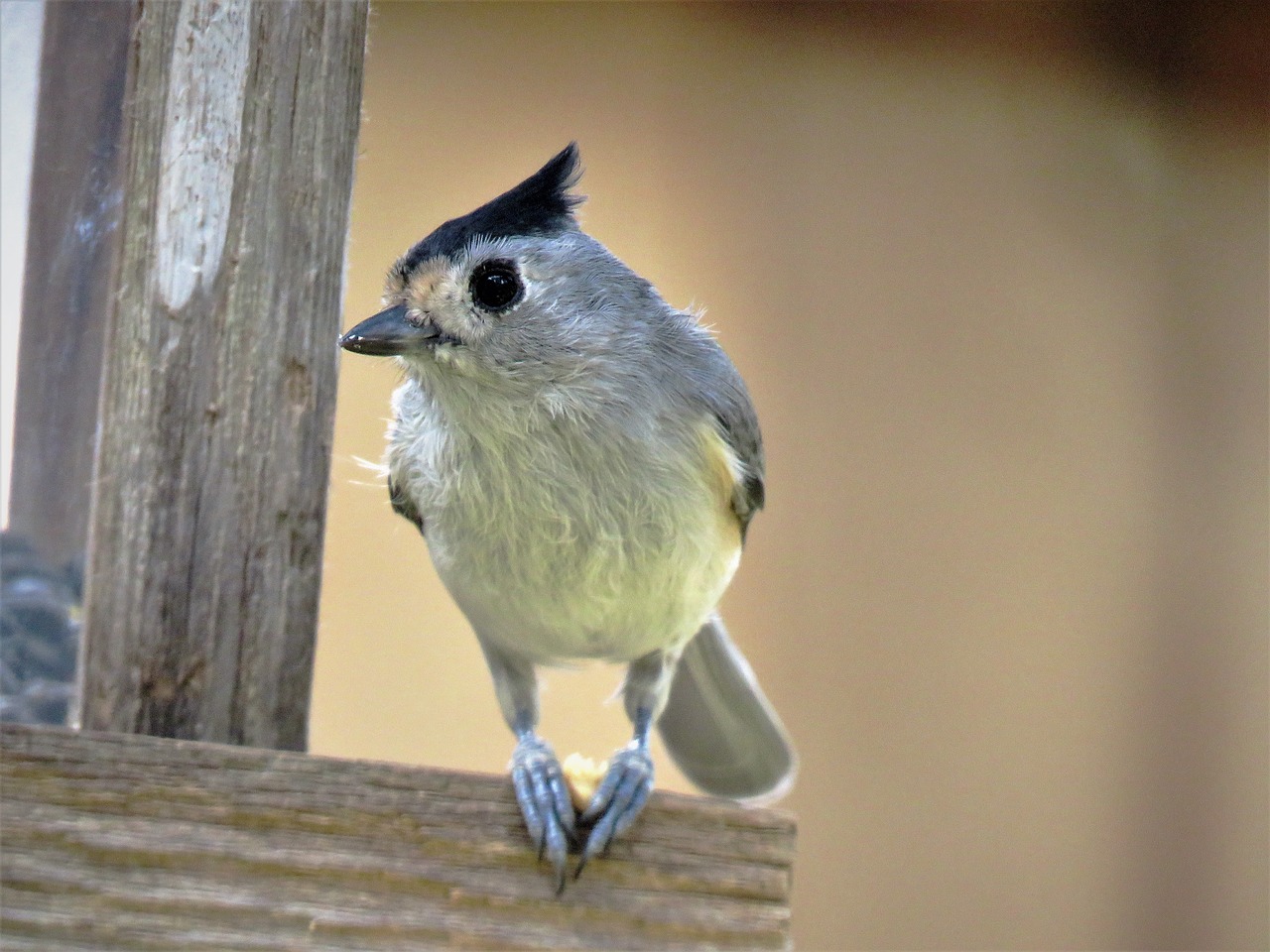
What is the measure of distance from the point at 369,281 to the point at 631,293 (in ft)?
3.24

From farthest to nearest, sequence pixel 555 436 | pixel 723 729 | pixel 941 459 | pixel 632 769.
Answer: pixel 941 459, pixel 723 729, pixel 555 436, pixel 632 769

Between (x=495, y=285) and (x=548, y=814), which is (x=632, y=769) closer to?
(x=548, y=814)

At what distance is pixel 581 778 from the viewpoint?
4.98 feet

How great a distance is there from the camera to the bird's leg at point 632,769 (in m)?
1.25

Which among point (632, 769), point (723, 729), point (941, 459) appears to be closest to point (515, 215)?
point (632, 769)

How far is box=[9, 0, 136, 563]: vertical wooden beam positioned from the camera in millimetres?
1287

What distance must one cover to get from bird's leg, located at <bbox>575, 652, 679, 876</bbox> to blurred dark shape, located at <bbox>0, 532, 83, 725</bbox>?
564 millimetres

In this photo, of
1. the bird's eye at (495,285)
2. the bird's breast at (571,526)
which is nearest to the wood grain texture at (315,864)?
the bird's breast at (571,526)

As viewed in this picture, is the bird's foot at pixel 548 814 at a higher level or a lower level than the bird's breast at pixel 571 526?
lower

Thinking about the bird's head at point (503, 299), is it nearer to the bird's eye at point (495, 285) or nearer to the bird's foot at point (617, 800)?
the bird's eye at point (495, 285)

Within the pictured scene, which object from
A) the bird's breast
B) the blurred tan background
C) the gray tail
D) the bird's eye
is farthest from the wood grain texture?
the blurred tan background

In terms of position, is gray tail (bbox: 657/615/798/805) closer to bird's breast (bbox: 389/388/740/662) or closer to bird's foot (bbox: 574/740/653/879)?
bird's breast (bbox: 389/388/740/662)

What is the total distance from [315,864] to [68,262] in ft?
2.21

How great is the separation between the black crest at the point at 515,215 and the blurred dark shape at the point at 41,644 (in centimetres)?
61
